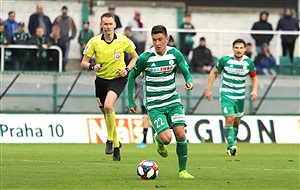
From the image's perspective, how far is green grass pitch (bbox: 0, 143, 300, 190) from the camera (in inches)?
453

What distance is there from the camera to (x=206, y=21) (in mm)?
31406

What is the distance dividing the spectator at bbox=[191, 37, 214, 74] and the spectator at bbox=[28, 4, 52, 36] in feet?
14.5

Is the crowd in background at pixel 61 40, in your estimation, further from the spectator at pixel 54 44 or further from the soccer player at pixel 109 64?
the soccer player at pixel 109 64

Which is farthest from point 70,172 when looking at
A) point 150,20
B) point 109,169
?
point 150,20

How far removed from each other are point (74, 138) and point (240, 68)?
21.8ft

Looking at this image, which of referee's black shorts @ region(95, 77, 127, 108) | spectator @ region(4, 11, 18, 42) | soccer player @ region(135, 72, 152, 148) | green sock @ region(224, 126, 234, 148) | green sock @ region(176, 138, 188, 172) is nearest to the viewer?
green sock @ region(176, 138, 188, 172)

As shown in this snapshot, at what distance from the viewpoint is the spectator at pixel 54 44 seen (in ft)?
84.0

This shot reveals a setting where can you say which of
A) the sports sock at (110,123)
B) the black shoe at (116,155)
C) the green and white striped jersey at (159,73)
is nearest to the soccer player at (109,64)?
the sports sock at (110,123)

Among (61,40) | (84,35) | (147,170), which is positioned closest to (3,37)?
(61,40)

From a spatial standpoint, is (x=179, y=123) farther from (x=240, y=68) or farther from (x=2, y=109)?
(x=2, y=109)

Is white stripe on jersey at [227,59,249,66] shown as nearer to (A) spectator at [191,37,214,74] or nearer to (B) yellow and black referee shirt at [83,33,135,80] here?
(B) yellow and black referee shirt at [83,33,135,80]

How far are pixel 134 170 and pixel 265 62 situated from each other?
1433 centimetres

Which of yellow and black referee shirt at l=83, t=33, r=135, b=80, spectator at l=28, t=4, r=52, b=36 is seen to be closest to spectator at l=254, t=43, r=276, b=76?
spectator at l=28, t=4, r=52, b=36

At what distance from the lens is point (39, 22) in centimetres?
2541
